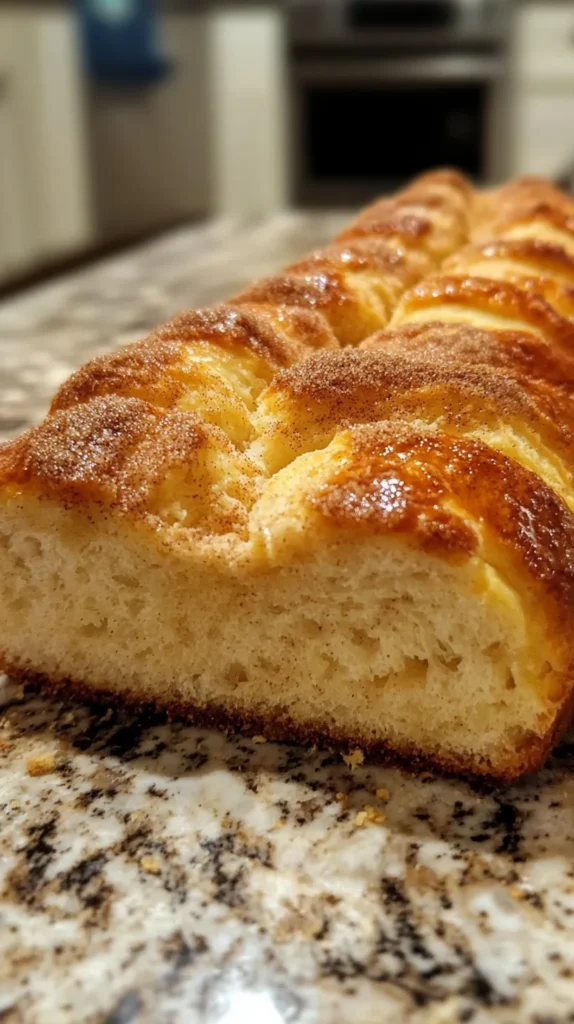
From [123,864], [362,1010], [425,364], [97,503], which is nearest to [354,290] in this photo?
[425,364]

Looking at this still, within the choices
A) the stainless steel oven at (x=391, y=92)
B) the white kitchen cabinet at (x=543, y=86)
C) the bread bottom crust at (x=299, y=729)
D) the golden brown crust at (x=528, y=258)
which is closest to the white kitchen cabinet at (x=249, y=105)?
the stainless steel oven at (x=391, y=92)

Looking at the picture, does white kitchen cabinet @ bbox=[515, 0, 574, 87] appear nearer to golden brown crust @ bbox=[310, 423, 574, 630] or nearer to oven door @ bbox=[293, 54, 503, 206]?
oven door @ bbox=[293, 54, 503, 206]

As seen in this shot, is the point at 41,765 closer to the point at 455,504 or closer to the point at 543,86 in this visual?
the point at 455,504

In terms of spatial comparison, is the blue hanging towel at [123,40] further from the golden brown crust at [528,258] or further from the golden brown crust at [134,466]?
the golden brown crust at [134,466]

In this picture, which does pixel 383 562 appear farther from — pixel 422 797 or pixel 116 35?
pixel 116 35

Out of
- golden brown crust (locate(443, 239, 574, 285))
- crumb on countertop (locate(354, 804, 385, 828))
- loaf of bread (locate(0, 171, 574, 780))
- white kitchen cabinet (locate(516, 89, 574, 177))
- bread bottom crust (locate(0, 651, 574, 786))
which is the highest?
white kitchen cabinet (locate(516, 89, 574, 177))

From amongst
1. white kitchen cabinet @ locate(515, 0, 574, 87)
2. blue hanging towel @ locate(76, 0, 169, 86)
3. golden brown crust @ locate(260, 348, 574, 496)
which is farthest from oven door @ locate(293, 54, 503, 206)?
golden brown crust @ locate(260, 348, 574, 496)

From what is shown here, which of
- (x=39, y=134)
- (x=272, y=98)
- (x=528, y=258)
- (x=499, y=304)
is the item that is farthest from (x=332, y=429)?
(x=39, y=134)
